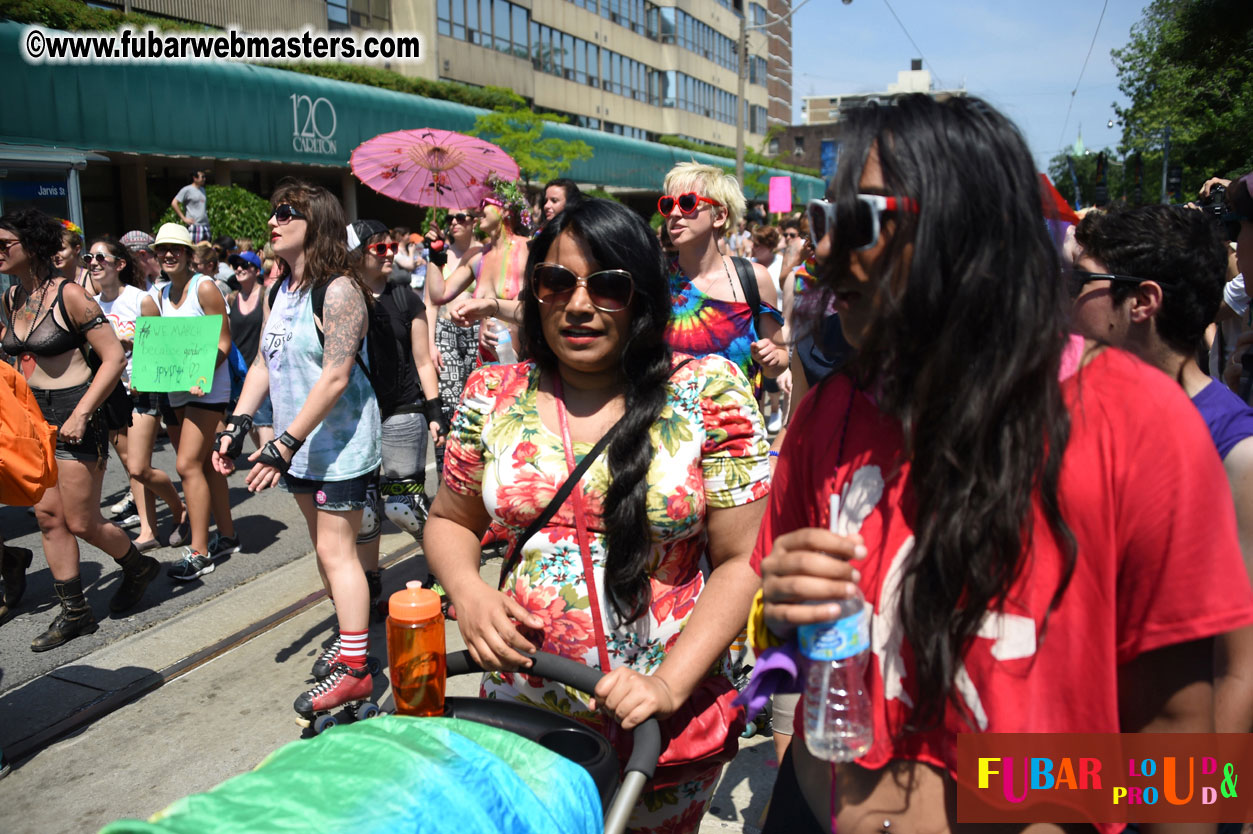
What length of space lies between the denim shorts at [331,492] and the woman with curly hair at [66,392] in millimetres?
1618

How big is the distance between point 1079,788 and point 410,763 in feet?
3.19

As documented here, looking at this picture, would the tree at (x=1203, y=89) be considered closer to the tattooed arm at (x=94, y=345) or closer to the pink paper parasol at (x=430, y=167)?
the pink paper parasol at (x=430, y=167)

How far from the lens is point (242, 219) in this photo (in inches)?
742

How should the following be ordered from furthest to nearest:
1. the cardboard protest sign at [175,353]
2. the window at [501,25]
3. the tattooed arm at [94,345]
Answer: the window at [501,25], the cardboard protest sign at [175,353], the tattooed arm at [94,345]

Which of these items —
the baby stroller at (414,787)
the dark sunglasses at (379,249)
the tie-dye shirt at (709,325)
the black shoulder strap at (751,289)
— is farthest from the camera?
the dark sunglasses at (379,249)

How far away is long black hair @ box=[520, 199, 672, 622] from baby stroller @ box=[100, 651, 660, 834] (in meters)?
0.44

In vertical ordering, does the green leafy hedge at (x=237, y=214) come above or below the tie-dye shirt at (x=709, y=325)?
above

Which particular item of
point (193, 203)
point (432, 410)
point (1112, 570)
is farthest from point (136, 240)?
point (1112, 570)

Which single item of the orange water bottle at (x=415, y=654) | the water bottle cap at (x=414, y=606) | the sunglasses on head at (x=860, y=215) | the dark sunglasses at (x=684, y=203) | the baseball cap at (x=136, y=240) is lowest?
the orange water bottle at (x=415, y=654)

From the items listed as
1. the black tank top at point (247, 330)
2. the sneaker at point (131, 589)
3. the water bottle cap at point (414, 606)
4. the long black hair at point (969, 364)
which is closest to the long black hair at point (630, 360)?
the water bottle cap at point (414, 606)

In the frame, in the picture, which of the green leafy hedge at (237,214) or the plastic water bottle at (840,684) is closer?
the plastic water bottle at (840,684)

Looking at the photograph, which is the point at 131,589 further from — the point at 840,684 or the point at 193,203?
the point at 193,203

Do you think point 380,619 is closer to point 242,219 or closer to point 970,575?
point 970,575

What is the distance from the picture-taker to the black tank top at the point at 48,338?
5.04 metres
